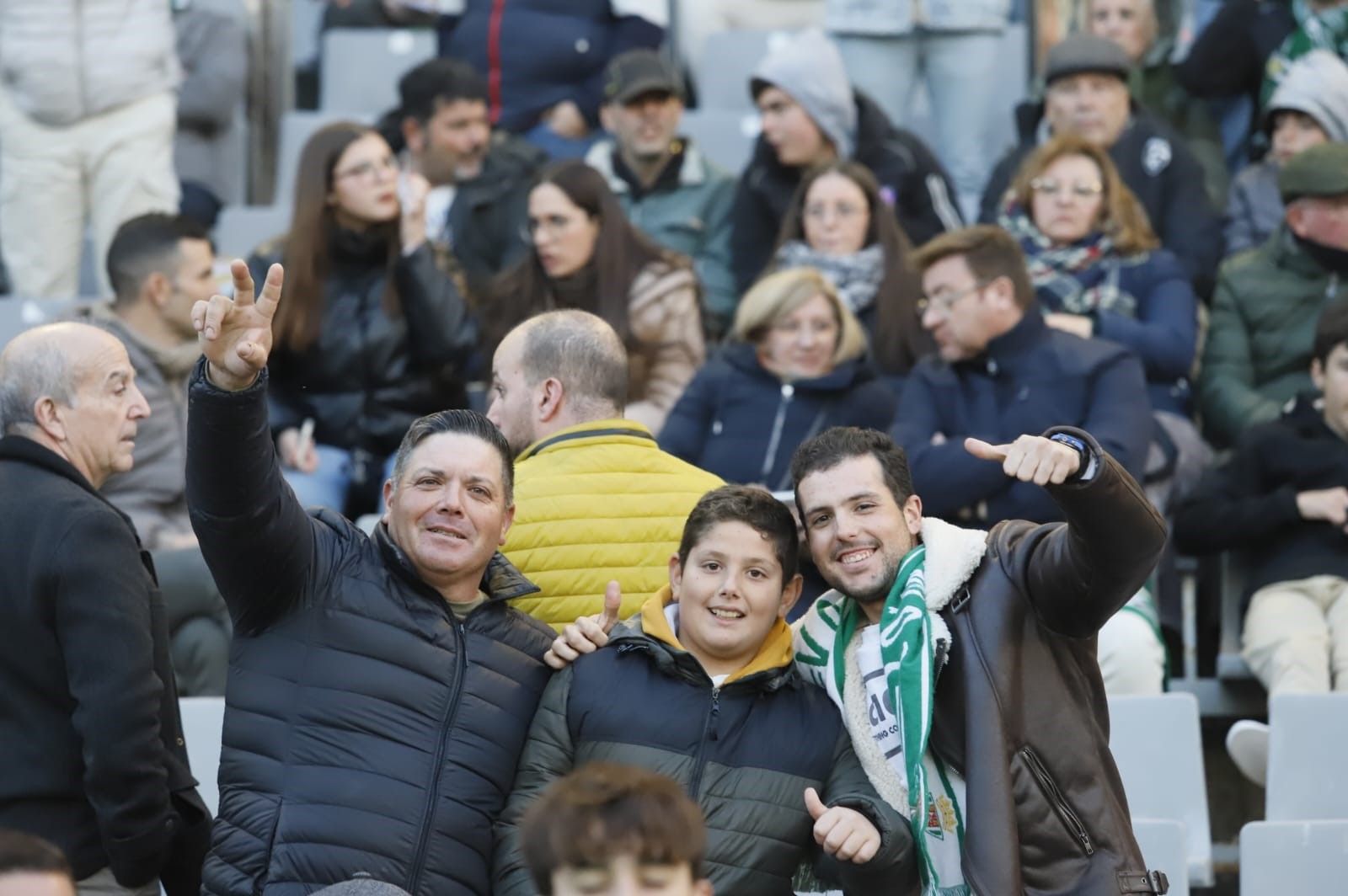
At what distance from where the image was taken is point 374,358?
6660 millimetres

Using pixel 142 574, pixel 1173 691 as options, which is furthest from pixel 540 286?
pixel 142 574

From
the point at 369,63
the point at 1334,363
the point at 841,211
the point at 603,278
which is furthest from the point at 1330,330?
the point at 369,63

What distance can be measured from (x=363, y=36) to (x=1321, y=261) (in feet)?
14.0

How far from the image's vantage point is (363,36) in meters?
9.23

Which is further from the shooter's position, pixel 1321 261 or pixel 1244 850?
pixel 1321 261

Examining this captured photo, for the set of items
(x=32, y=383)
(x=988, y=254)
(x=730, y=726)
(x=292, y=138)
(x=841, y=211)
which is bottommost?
(x=730, y=726)

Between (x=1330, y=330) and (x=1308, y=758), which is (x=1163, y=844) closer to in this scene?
(x=1308, y=758)

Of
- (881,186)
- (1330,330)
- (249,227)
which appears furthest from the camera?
(249,227)

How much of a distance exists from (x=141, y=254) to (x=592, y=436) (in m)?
2.63

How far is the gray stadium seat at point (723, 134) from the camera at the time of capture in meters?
8.75

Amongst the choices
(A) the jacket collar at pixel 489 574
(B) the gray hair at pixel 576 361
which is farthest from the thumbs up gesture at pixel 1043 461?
(B) the gray hair at pixel 576 361

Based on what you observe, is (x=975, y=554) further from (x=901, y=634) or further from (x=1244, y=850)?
(x=1244, y=850)

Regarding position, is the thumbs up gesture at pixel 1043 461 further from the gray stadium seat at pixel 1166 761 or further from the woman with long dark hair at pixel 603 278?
the woman with long dark hair at pixel 603 278

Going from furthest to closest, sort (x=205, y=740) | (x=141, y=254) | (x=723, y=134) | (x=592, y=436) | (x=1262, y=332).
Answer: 1. (x=723, y=134)
2. (x=1262, y=332)
3. (x=141, y=254)
4. (x=205, y=740)
5. (x=592, y=436)
